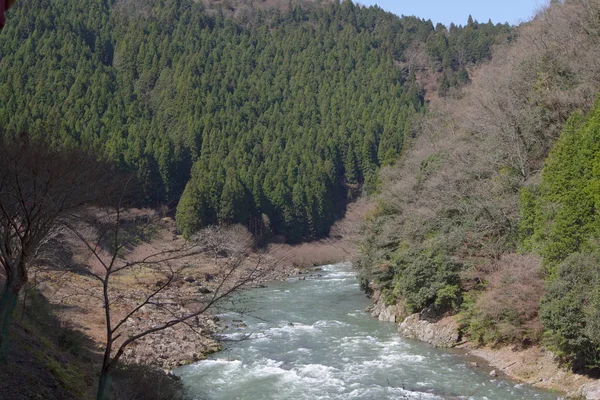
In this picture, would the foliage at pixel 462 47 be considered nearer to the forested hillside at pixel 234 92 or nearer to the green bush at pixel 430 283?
the forested hillside at pixel 234 92

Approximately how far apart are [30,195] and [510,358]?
1530 centimetres

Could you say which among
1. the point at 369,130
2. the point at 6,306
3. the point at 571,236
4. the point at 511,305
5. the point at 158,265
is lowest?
the point at 511,305

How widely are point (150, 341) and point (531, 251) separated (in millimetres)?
14280

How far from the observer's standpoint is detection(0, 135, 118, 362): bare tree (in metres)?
8.80

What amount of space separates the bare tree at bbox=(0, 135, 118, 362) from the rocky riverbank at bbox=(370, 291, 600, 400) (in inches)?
516

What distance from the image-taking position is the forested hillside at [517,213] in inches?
653

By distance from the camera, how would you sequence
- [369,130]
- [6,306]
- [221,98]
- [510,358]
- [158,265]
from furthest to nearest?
1. [221,98]
2. [369,130]
3. [510,358]
4. [6,306]
5. [158,265]

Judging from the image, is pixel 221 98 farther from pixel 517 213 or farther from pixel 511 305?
pixel 511 305

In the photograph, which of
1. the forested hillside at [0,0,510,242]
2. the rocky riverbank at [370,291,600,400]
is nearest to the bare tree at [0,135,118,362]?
the rocky riverbank at [370,291,600,400]

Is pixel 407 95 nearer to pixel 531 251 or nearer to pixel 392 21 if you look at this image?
pixel 392 21

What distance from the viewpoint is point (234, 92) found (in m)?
98.3

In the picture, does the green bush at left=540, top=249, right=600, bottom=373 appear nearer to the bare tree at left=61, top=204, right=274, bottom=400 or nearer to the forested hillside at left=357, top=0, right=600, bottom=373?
the forested hillside at left=357, top=0, right=600, bottom=373

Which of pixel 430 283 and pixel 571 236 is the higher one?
pixel 571 236

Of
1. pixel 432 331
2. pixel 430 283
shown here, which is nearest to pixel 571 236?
pixel 432 331
